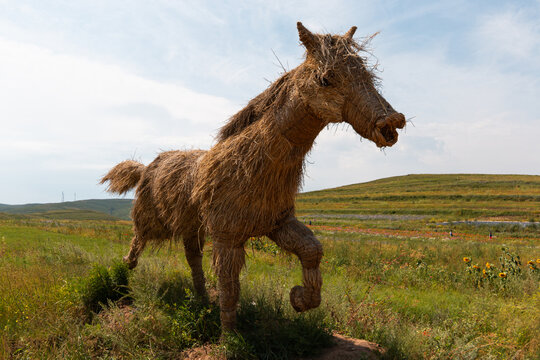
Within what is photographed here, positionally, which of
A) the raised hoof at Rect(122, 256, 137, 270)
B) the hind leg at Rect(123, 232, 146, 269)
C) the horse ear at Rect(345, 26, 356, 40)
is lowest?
the raised hoof at Rect(122, 256, 137, 270)

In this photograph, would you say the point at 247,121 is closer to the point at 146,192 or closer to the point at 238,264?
the point at 238,264

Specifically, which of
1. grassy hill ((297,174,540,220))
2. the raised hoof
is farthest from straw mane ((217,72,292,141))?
grassy hill ((297,174,540,220))

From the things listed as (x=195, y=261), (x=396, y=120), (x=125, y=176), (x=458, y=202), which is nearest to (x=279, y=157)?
(x=396, y=120)

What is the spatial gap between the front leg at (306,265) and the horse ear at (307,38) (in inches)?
66.1

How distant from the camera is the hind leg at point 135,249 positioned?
5141 mm

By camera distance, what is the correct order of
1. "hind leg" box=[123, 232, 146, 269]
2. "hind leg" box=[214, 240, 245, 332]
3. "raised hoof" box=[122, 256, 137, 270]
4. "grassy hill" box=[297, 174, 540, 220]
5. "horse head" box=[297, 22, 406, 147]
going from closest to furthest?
"horse head" box=[297, 22, 406, 147] → "hind leg" box=[214, 240, 245, 332] → "hind leg" box=[123, 232, 146, 269] → "raised hoof" box=[122, 256, 137, 270] → "grassy hill" box=[297, 174, 540, 220]

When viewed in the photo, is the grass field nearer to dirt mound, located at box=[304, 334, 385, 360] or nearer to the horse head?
dirt mound, located at box=[304, 334, 385, 360]

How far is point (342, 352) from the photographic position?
3.52 m

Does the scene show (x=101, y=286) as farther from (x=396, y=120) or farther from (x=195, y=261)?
(x=396, y=120)

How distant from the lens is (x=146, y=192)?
193 inches

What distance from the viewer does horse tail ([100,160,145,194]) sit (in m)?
5.39

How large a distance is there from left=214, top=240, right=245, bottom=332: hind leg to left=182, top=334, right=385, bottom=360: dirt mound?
0.42 metres

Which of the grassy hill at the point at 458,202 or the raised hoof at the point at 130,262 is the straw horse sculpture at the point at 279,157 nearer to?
the raised hoof at the point at 130,262

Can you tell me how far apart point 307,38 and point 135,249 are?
4.19 meters
